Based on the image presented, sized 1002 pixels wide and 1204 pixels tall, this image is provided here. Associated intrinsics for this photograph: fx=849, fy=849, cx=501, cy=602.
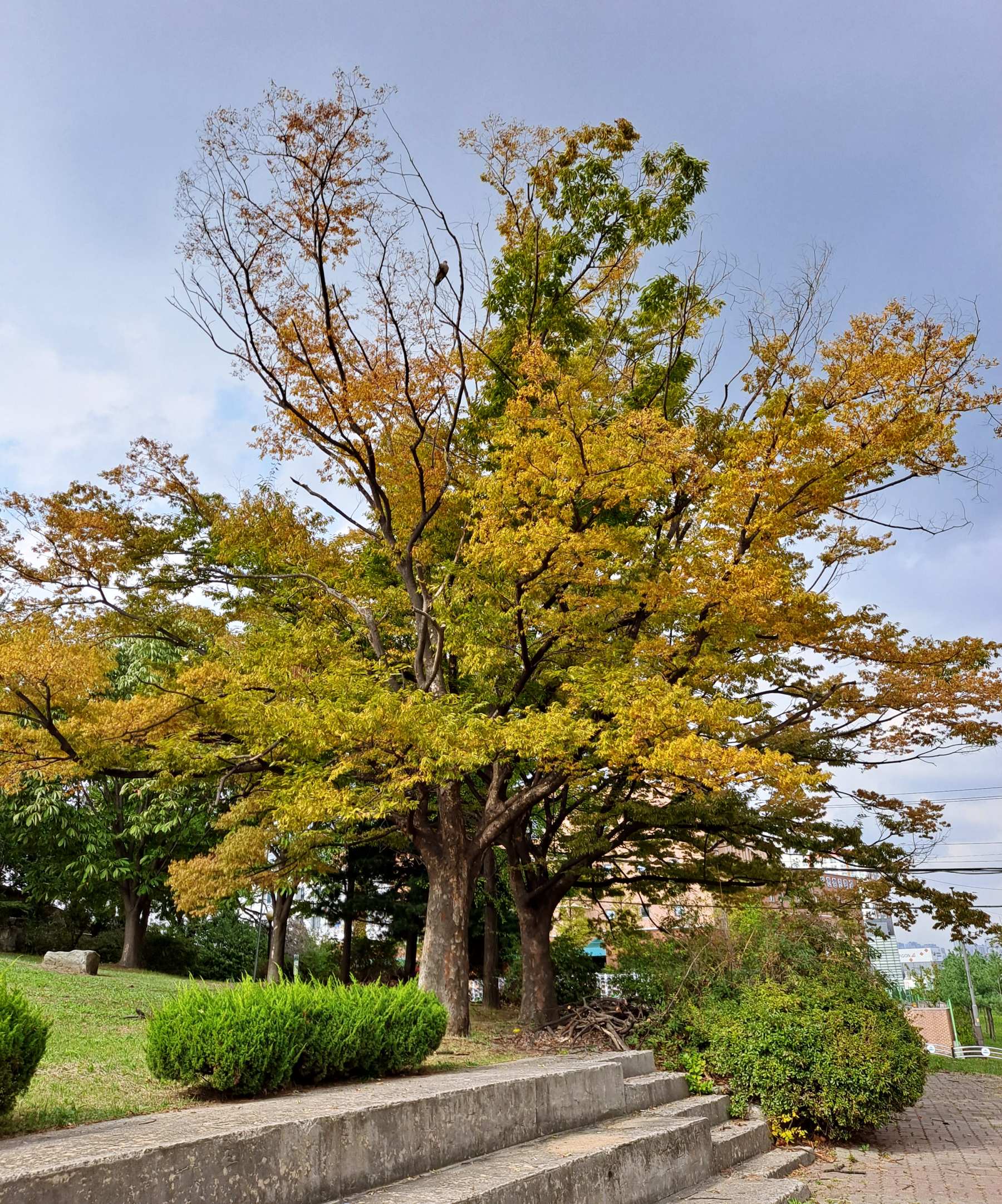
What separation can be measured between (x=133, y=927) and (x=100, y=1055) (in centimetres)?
1901

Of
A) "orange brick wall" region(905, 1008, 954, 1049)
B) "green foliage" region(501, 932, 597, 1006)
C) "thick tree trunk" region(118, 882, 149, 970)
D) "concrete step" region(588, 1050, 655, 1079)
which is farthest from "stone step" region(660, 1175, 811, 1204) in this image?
"orange brick wall" region(905, 1008, 954, 1049)

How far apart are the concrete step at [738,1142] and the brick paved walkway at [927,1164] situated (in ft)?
1.64

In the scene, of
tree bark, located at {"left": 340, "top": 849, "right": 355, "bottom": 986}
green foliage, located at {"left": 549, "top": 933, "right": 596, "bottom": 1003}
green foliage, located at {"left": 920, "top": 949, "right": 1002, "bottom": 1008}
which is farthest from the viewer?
green foliage, located at {"left": 920, "top": 949, "right": 1002, "bottom": 1008}

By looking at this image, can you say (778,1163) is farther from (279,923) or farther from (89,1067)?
(279,923)

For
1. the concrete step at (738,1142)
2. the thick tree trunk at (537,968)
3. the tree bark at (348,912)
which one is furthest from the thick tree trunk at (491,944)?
the concrete step at (738,1142)

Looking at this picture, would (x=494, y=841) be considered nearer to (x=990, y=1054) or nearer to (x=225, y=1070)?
(x=225, y=1070)

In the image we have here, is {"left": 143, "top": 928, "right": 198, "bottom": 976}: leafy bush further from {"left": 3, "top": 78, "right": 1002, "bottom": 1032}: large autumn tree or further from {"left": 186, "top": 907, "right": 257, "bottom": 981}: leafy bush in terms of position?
{"left": 3, "top": 78, "right": 1002, "bottom": 1032}: large autumn tree

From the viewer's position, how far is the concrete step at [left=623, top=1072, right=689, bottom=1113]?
8.22 metres

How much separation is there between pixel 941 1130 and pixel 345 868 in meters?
13.5

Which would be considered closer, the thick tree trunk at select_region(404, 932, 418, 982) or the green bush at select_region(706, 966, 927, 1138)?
the green bush at select_region(706, 966, 927, 1138)

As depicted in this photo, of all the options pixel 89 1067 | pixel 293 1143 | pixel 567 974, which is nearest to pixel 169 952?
pixel 567 974

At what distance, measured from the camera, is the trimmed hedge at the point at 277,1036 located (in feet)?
18.2

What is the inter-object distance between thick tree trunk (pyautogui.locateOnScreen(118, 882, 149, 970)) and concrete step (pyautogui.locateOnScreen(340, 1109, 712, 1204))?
19788mm

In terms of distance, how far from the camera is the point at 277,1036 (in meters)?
5.75
